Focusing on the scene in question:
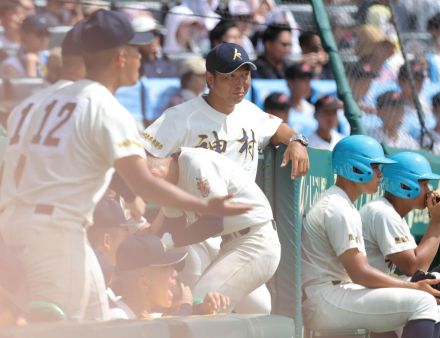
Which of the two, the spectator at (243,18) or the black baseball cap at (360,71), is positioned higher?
the spectator at (243,18)

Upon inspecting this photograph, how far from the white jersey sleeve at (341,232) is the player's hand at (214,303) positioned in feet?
3.32

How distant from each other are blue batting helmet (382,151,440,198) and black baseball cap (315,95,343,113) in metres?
2.33

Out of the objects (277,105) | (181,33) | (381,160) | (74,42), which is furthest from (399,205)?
(181,33)

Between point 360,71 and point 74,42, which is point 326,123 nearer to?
point 360,71

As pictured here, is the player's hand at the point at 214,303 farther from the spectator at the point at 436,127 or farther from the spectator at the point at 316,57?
the spectator at the point at 316,57

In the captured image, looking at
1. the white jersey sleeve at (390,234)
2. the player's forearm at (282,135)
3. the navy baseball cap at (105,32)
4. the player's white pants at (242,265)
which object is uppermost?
the navy baseball cap at (105,32)

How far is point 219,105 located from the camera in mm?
5555

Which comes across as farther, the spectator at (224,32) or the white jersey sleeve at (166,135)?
the spectator at (224,32)

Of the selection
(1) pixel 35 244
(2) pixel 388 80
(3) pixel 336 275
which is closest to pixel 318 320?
(3) pixel 336 275

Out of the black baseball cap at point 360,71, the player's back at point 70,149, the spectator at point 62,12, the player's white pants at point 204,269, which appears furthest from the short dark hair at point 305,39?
the player's back at point 70,149

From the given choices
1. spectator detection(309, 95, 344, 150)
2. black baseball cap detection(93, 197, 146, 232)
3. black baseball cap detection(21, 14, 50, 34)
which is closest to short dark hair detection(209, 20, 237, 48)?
spectator detection(309, 95, 344, 150)

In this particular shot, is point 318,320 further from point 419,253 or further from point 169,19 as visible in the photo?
point 169,19

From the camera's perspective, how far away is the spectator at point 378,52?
8.77m

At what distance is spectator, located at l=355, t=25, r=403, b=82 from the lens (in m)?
8.77
